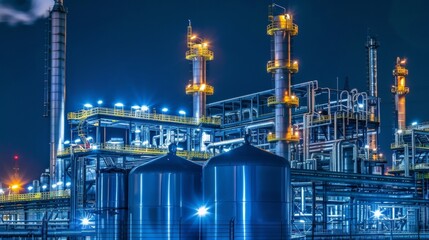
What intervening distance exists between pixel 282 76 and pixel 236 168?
23.0 meters

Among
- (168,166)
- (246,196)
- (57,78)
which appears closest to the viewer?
(246,196)

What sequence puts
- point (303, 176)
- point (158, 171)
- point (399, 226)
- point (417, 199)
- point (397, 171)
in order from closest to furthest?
1. point (158, 171)
2. point (303, 176)
3. point (417, 199)
4. point (399, 226)
5. point (397, 171)

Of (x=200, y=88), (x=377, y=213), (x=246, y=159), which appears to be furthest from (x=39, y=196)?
(x=246, y=159)

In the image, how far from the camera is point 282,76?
45031mm

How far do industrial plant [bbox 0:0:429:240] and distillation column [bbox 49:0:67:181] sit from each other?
0.33 feet

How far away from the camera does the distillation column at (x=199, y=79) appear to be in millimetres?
54125

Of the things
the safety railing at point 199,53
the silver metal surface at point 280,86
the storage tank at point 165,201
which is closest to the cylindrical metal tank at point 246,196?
the storage tank at point 165,201

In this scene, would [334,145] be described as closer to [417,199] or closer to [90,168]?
[417,199]

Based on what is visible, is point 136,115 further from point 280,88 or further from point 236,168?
point 236,168

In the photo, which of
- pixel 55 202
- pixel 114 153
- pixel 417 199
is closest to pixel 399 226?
pixel 417 199

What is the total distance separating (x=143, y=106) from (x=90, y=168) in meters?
5.94

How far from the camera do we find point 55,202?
4519cm

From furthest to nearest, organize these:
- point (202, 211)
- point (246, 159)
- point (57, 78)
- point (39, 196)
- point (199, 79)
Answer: point (199, 79)
point (57, 78)
point (39, 196)
point (202, 211)
point (246, 159)

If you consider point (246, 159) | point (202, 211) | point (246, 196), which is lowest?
point (202, 211)
